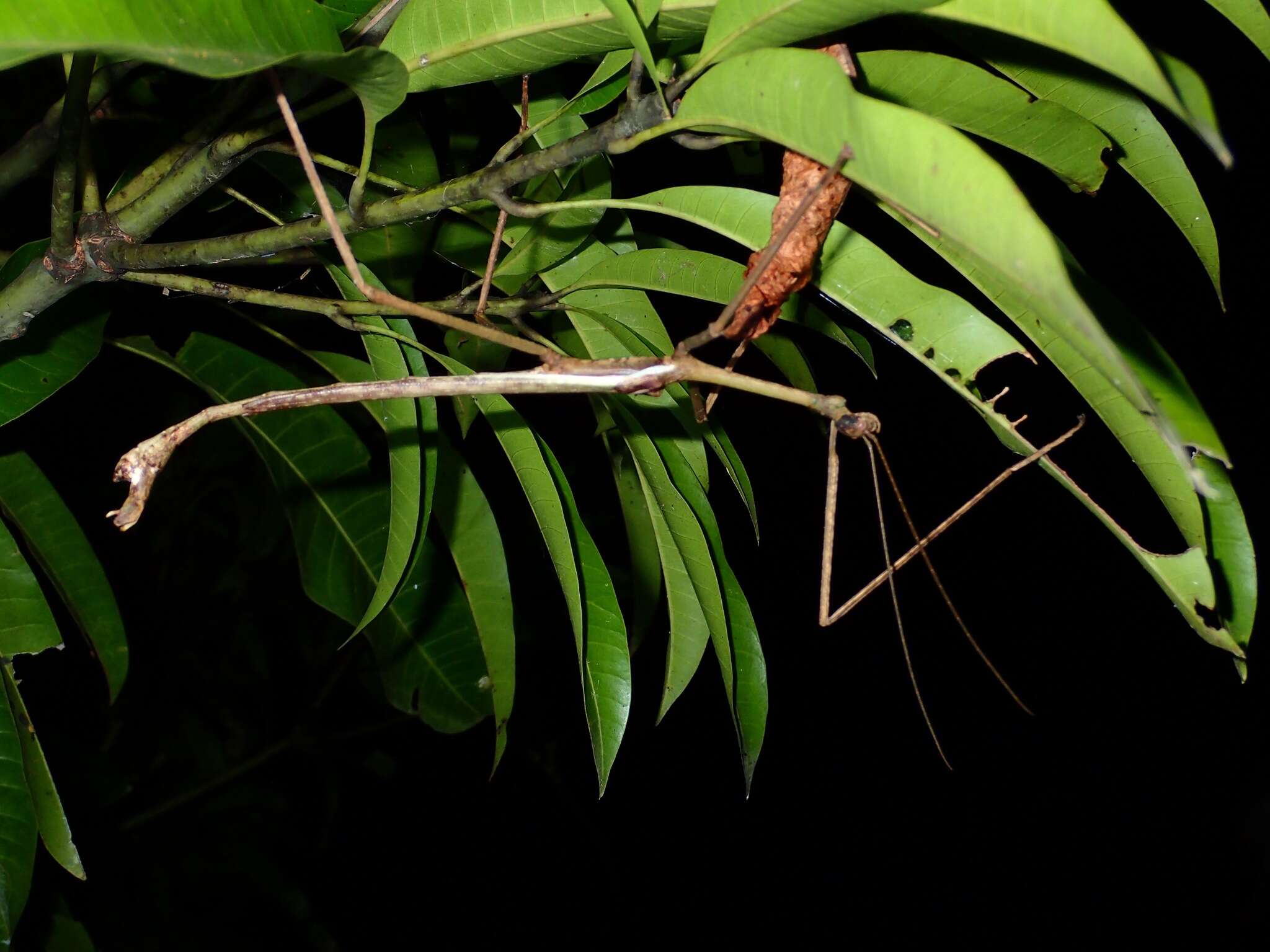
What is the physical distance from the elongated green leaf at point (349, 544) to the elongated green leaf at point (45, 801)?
0.86ft

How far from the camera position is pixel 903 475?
2383 mm

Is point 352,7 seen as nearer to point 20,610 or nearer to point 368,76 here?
point 368,76

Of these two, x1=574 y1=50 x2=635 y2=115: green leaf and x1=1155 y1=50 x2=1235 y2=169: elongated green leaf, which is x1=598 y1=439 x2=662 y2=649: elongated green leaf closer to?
x1=574 y1=50 x2=635 y2=115: green leaf

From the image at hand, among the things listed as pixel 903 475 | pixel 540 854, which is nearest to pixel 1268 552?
pixel 903 475

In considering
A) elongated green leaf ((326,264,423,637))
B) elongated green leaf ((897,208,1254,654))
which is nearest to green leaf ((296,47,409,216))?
elongated green leaf ((326,264,423,637))

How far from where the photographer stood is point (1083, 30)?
35 cm

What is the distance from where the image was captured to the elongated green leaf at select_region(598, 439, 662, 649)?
34.3 inches

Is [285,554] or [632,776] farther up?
[285,554]

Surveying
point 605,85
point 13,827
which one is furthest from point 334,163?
point 13,827

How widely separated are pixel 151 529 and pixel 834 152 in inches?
67.9

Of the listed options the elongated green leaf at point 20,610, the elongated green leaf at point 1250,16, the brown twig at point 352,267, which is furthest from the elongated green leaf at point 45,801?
the elongated green leaf at point 1250,16

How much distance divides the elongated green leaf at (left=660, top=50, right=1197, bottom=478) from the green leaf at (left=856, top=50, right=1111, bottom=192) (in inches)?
7.1

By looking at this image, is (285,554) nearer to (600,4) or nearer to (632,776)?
(600,4)

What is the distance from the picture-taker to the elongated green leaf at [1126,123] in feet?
1.75
